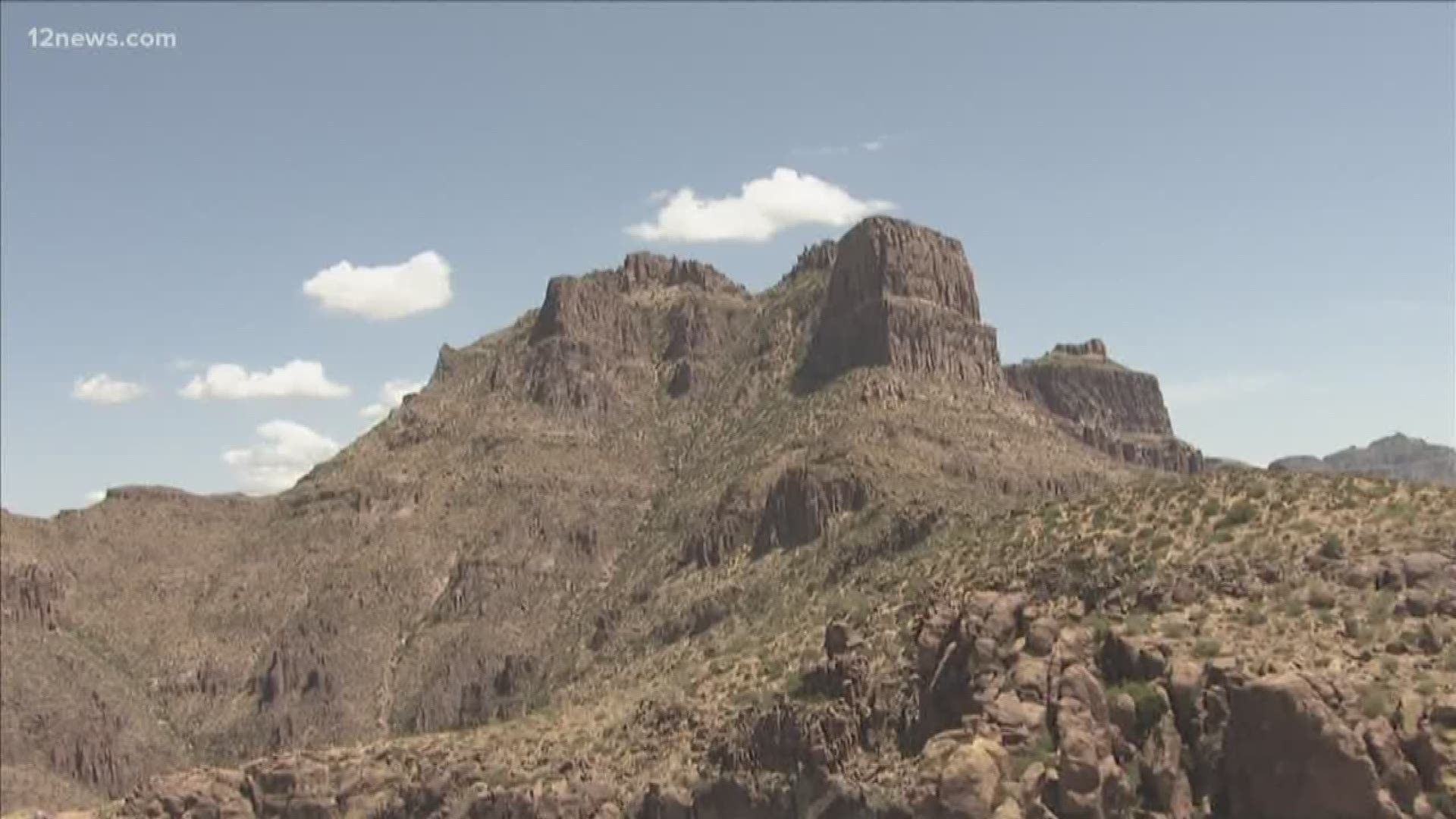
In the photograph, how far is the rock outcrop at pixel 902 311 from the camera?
150 metres

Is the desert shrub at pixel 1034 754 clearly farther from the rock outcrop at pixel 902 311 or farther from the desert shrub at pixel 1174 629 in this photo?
the rock outcrop at pixel 902 311

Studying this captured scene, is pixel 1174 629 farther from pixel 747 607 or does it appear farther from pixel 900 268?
pixel 900 268

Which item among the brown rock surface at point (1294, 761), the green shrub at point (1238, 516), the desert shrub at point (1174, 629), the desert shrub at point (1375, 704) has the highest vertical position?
the green shrub at point (1238, 516)

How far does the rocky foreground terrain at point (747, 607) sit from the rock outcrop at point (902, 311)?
436 mm

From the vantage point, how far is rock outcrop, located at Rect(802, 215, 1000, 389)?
150500mm

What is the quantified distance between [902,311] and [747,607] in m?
51.6

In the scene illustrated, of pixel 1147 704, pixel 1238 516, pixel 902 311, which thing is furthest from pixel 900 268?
pixel 1147 704

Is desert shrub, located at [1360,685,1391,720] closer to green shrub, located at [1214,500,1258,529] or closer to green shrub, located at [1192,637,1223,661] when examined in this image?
green shrub, located at [1192,637,1223,661]

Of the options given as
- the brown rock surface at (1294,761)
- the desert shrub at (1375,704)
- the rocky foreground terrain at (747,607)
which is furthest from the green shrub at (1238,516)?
the desert shrub at (1375,704)

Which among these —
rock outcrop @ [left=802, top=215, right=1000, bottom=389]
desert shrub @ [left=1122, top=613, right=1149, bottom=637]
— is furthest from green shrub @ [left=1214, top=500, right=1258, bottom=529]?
rock outcrop @ [left=802, top=215, right=1000, bottom=389]

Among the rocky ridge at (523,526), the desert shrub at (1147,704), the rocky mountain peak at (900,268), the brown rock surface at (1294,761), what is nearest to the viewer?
the brown rock surface at (1294,761)

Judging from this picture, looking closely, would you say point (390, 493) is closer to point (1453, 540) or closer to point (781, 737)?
point (781, 737)

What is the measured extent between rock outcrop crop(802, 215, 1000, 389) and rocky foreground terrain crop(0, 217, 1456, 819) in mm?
436

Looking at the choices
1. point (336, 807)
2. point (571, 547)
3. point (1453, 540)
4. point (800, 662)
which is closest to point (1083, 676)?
point (1453, 540)
